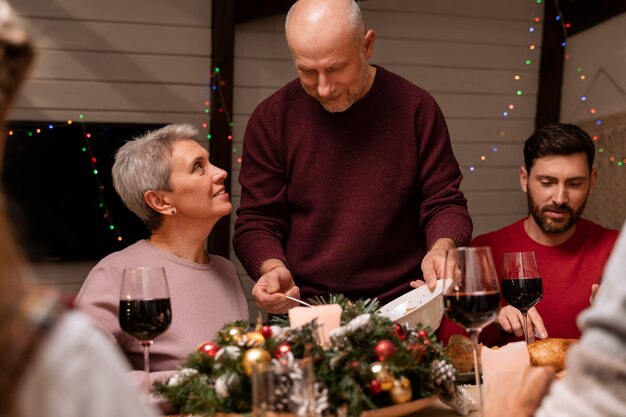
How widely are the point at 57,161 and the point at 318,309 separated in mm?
3154

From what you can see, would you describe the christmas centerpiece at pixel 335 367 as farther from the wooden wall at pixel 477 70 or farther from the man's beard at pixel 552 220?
the wooden wall at pixel 477 70

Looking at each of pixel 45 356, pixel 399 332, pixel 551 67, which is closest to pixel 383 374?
pixel 399 332

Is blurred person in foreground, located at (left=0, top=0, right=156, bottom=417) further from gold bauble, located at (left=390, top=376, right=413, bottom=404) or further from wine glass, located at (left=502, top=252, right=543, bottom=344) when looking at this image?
wine glass, located at (left=502, top=252, right=543, bottom=344)

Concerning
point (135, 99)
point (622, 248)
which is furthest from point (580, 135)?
point (135, 99)

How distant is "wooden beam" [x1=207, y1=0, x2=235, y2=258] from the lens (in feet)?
14.4

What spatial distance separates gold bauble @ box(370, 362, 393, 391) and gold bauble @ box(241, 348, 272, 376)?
174 mm

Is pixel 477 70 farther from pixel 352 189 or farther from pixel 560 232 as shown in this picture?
pixel 352 189

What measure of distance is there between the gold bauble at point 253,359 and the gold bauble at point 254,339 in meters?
0.07

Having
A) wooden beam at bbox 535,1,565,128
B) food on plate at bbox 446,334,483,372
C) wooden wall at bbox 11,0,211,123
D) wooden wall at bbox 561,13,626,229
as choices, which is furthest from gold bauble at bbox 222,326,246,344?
wooden beam at bbox 535,1,565,128

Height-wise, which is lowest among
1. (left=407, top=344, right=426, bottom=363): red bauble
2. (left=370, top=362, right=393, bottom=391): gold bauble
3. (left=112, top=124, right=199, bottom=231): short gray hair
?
(left=370, top=362, right=393, bottom=391): gold bauble

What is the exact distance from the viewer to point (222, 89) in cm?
441

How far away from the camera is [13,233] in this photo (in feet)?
2.02

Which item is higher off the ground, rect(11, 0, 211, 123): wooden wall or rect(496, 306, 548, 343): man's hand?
rect(11, 0, 211, 123): wooden wall

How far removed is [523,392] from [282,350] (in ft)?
1.38
